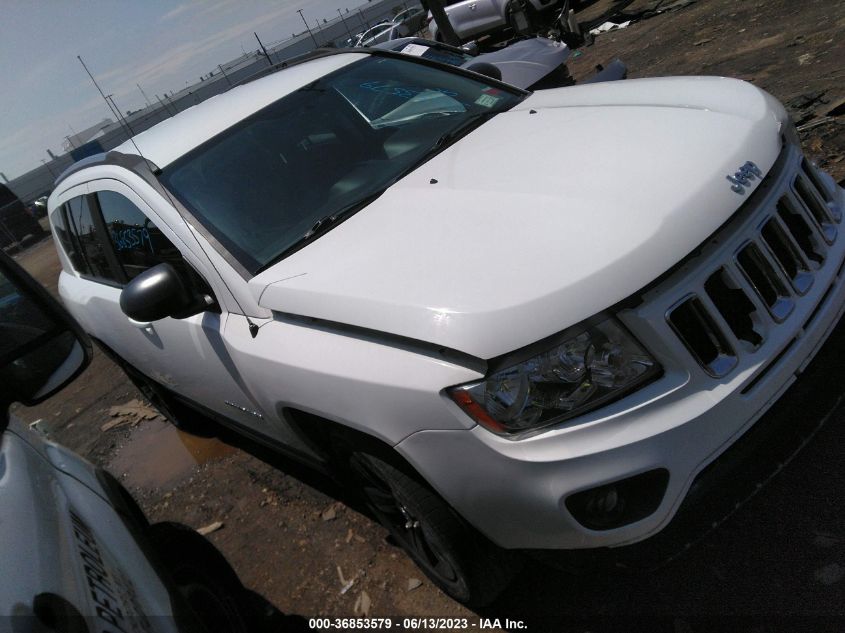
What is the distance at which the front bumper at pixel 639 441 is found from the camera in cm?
170

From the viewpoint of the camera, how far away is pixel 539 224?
77.7 inches

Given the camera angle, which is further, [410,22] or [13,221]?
[410,22]

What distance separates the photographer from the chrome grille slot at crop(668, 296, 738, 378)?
5.87 feet

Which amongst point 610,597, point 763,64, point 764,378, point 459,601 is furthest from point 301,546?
point 763,64

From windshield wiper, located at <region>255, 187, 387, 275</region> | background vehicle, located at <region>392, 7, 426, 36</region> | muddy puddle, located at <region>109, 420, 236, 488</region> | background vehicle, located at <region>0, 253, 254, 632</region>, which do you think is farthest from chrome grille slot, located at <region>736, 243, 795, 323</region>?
background vehicle, located at <region>392, 7, 426, 36</region>

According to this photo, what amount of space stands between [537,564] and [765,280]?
137cm

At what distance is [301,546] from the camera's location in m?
3.21

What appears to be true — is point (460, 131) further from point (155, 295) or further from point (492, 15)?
point (492, 15)

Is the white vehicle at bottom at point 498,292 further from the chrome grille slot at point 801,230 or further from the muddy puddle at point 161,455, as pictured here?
the muddy puddle at point 161,455

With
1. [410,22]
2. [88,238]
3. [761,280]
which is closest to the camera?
[761,280]

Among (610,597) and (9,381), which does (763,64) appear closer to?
(610,597)

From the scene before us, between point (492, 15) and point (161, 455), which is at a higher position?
point (492, 15)

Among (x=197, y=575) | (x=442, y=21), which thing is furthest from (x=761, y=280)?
(x=442, y=21)

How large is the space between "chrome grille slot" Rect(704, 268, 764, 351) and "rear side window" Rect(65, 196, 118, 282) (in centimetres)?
299
